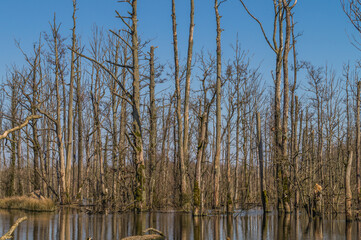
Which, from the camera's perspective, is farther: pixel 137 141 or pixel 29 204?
pixel 29 204

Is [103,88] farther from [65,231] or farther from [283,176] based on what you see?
[65,231]

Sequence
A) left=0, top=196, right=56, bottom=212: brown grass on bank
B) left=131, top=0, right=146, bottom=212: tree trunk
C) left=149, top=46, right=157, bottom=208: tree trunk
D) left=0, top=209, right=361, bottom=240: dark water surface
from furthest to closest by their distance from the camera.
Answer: left=0, top=196, right=56, bottom=212: brown grass on bank, left=149, top=46, right=157, bottom=208: tree trunk, left=131, top=0, right=146, bottom=212: tree trunk, left=0, top=209, right=361, bottom=240: dark water surface

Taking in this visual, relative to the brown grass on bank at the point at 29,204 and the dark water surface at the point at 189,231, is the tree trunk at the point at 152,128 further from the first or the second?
the dark water surface at the point at 189,231

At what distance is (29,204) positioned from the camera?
24.0 metres

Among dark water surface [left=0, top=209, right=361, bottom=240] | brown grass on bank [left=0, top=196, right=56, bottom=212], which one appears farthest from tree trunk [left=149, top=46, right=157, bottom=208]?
dark water surface [left=0, top=209, right=361, bottom=240]

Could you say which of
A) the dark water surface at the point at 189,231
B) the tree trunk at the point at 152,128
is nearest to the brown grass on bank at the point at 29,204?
the tree trunk at the point at 152,128

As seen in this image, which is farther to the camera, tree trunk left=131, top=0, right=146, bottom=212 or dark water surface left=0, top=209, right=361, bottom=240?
tree trunk left=131, top=0, right=146, bottom=212

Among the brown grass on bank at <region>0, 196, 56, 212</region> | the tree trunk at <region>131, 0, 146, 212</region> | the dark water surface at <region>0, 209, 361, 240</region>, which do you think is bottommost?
the brown grass on bank at <region>0, 196, 56, 212</region>

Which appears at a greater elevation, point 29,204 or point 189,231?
point 189,231

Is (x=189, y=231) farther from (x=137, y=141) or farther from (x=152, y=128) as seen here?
(x=152, y=128)

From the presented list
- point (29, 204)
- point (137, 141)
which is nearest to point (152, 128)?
point (137, 141)

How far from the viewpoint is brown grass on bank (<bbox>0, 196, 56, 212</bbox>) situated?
75.9 feet

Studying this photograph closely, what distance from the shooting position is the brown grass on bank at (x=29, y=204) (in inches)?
910

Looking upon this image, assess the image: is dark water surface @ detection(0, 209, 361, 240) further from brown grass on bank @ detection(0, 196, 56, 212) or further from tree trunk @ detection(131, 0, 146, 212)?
brown grass on bank @ detection(0, 196, 56, 212)
